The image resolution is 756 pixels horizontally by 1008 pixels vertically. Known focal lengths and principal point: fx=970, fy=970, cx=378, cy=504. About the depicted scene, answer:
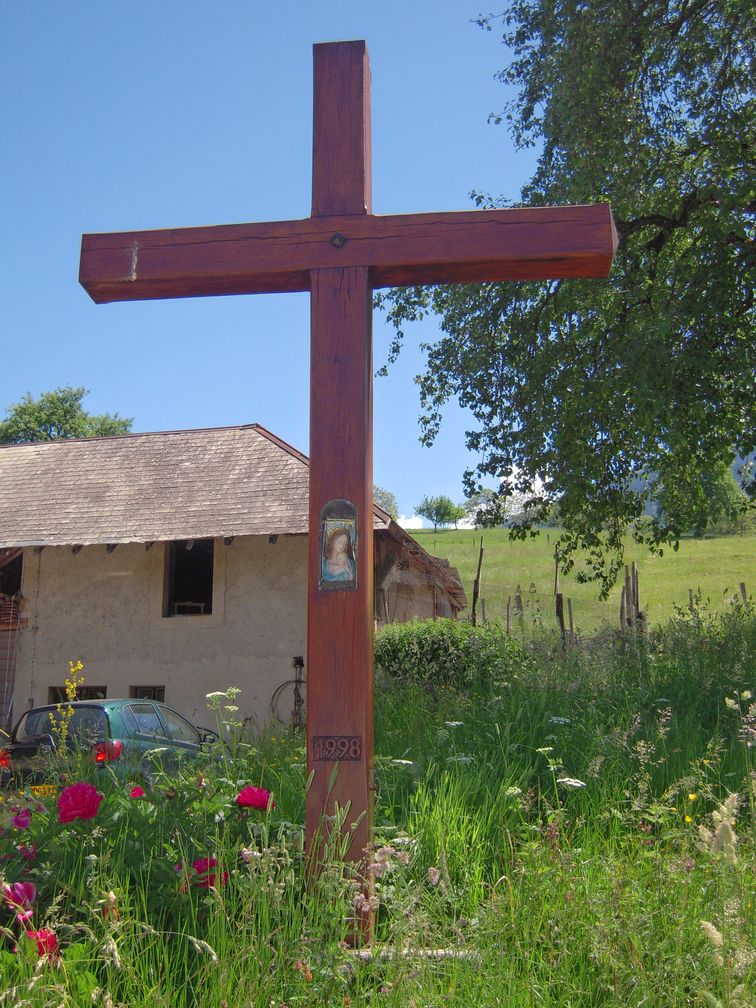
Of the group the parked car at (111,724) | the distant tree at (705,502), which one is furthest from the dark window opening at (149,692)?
the distant tree at (705,502)

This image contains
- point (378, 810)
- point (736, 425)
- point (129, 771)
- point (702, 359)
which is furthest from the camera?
point (736, 425)

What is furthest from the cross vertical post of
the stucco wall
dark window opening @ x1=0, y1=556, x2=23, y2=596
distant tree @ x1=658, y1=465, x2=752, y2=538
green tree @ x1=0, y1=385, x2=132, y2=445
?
green tree @ x1=0, y1=385, x2=132, y2=445

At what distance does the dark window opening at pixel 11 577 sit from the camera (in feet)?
60.6

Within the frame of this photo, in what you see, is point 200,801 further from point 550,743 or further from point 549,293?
point 549,293

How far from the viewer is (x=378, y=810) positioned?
4090mm

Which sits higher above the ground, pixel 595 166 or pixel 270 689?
pixel 595 166

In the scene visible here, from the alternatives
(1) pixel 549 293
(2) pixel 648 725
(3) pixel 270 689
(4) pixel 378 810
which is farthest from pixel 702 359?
(3) pixel 270 689

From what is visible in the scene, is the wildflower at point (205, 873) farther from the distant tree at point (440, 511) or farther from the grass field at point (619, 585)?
the distant tree at point (440, 511)

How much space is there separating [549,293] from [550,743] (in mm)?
7833

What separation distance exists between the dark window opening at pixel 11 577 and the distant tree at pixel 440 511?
74.8 metres

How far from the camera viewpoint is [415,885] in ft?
11.1

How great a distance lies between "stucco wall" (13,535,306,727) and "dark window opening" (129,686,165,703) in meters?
0.19

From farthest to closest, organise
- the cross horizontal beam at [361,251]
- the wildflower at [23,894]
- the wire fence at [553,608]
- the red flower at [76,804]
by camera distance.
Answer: the wire fence at [553,608] → the cross horizontal beam at [361,251] → the red flower at [76,804] → the wildflower at [23,894]

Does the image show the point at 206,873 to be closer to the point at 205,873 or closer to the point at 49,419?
the point at 205,873
